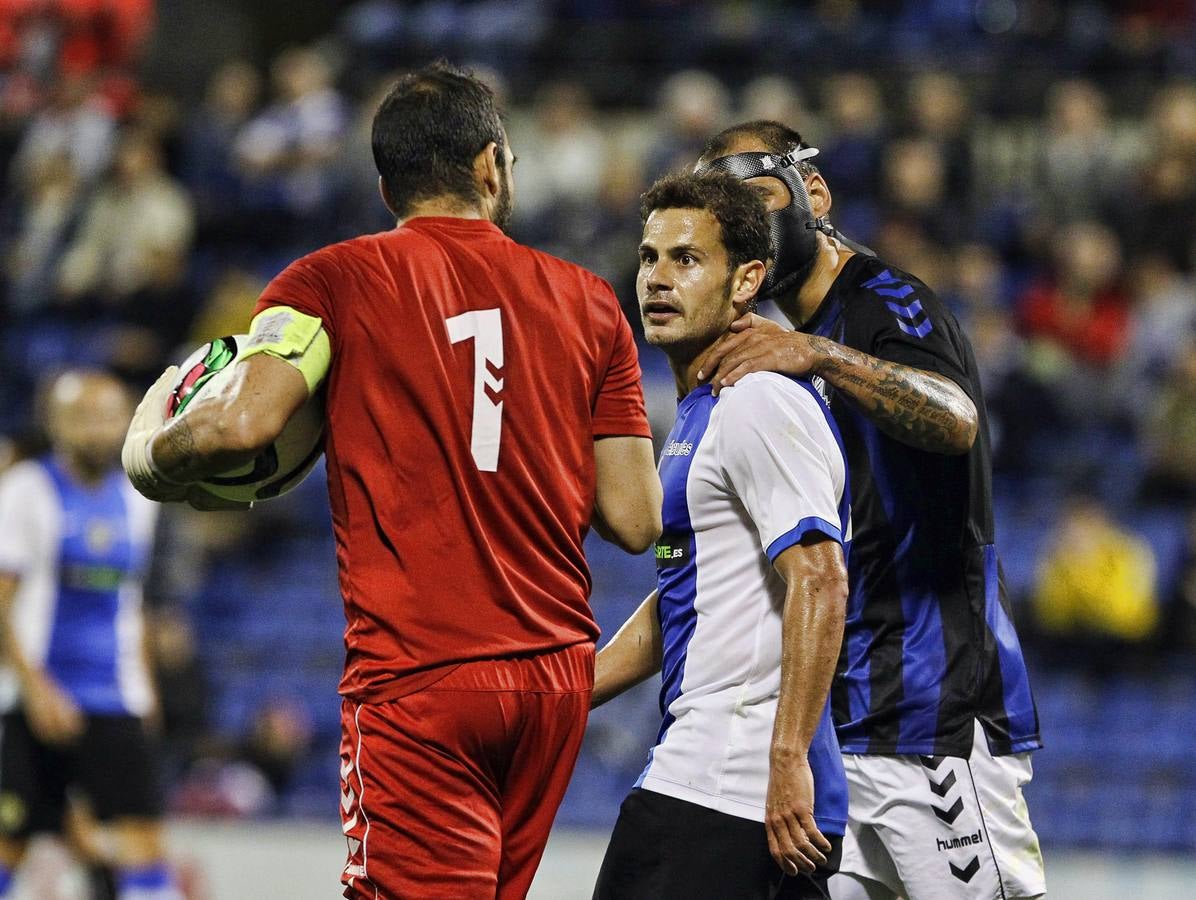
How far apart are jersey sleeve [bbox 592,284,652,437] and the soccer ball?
60 centimetres

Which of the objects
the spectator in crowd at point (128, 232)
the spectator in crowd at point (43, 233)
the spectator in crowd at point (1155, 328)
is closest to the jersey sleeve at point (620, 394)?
the spectator in crowd at point (1155, 328)

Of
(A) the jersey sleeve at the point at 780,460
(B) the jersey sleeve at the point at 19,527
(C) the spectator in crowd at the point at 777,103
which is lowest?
(B) the jersey sleeve at the point at 19,527

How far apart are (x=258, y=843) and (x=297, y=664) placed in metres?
2.55

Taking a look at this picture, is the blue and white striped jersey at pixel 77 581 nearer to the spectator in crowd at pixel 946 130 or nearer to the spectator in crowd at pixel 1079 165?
the spectator in crowd at pixel 946 130

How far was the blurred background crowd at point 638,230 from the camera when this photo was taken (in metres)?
10.0

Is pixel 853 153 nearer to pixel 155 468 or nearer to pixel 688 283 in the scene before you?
pixel 688 283

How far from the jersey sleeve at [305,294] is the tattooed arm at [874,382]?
0.82 m

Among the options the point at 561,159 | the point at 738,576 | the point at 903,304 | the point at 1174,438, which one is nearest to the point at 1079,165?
the point at 1174,438

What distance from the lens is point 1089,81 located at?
521 inches

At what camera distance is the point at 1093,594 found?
32.7ft

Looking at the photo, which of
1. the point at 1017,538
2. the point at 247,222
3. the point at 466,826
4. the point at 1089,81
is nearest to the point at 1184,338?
the point at 1017,538

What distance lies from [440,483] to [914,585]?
1180mm

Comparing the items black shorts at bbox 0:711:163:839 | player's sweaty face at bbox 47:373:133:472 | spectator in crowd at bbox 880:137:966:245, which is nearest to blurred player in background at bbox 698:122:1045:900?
black shorts at bbox 0:711:163:839

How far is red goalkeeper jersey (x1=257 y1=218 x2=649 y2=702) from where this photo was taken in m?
3.41
